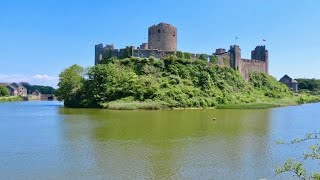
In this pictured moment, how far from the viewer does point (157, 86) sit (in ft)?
209

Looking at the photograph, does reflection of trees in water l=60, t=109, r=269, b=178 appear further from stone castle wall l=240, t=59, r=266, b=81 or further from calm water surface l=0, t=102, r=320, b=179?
stone castle wall l=240, t=59, r=266, b=81

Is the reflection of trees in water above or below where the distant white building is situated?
below

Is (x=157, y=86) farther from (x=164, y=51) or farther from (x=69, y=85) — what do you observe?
(x=69, y=85)

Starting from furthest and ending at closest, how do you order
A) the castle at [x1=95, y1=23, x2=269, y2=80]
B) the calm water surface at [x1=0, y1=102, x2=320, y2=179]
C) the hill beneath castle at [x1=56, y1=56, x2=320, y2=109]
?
the castle at [x1=95, y1=23, x2=269, y2=80] < the hill beneath castle at [x1=56, y1=56, x2=320, y2=109] < the calm water surface at [x1=0, y1=102, x2=320, y2=179]

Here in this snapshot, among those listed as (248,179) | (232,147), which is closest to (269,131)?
(232,147)

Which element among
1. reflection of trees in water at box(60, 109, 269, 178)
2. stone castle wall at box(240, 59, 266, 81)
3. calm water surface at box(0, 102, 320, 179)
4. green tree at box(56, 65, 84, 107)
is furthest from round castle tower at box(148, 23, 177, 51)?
calm water surface at box(0, 102, 320, 179)

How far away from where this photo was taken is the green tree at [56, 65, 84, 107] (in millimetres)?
69188

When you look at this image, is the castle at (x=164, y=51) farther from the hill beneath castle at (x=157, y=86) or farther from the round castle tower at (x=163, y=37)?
the hill beneath castle at (x=157, y=86)

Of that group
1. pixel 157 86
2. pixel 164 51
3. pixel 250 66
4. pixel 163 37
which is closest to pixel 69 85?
pixel 157 86

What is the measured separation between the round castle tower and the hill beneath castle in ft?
19.9

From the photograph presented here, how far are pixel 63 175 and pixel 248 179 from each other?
7042 mm

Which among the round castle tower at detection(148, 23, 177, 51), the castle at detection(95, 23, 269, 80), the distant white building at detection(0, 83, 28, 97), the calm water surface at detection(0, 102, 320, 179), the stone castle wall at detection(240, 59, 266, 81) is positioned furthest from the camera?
the distant white building at detection(0, 83, 28, 97)

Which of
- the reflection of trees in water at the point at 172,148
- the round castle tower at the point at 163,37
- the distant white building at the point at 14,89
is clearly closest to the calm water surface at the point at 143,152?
the reflection of trees in water at the point at 172,148

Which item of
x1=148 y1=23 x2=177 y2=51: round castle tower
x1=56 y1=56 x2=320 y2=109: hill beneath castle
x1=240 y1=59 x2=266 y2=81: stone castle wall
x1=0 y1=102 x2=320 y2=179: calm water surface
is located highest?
x1=148 y1=23 x2=177 y2=51: round castle tower
